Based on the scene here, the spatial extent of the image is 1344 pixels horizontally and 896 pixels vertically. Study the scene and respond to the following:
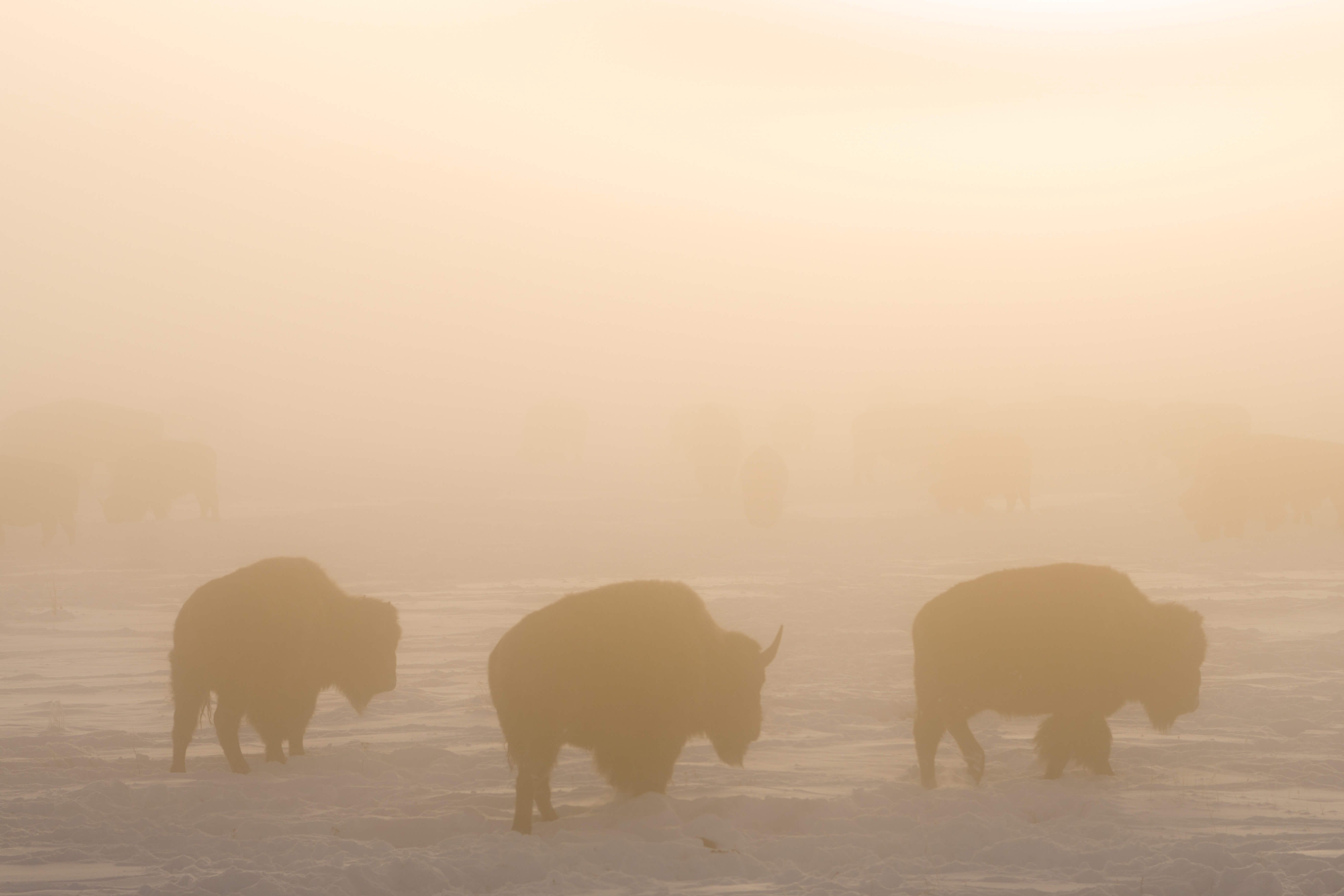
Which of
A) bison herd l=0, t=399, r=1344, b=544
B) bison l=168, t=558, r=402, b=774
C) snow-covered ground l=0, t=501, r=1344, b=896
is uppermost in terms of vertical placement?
bison l=168, t=558, r=402, b=774

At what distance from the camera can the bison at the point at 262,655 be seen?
975 centimetres

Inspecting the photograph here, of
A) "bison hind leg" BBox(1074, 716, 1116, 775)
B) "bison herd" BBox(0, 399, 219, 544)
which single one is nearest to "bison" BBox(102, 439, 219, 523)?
"bison herd" BBox(0, 399, 219, 544)

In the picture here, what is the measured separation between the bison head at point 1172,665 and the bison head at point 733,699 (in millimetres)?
2981

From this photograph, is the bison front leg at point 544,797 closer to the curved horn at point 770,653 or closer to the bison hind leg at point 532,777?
the bison hind leg at point 532,777

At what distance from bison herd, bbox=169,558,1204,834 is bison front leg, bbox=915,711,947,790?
0.04 ft

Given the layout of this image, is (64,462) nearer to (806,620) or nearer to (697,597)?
(806,620)

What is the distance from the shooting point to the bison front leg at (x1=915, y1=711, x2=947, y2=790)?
9.12 m

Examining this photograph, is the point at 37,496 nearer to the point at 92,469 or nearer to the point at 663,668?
the point at 92,469

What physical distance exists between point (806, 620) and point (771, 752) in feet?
23.7

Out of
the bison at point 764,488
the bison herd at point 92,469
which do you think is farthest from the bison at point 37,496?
the bison at point 764,488

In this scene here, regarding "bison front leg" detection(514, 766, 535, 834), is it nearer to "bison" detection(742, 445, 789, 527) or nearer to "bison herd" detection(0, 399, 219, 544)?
"bison" detection(742, 445, 789, 527)

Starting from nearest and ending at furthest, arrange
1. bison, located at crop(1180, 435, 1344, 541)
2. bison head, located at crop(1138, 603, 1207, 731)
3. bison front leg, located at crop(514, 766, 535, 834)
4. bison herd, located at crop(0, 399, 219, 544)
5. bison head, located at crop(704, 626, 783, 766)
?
bison front leg, located at crop(514, 766, 535, 834) < bison head, located at crop(704, 626, 783, 766) < bison head, located at crop(1138, 603, 1207, 731) < bison, located at crop(1180, 435, 1344, 541) < bison herd, located at crop(0, 399, 219, 544)

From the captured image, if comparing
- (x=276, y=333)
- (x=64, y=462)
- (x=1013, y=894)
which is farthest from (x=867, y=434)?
(x=276, y=333)

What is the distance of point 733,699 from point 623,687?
90 cm
